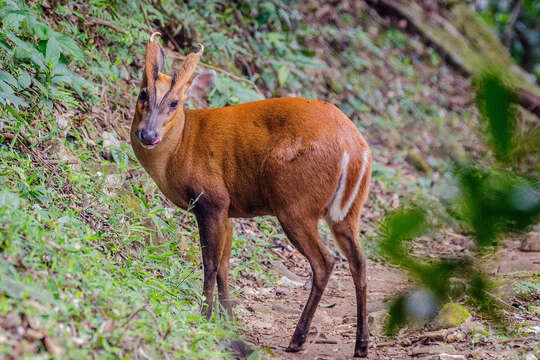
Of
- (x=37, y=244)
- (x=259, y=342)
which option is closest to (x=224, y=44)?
(x=259, y=342)

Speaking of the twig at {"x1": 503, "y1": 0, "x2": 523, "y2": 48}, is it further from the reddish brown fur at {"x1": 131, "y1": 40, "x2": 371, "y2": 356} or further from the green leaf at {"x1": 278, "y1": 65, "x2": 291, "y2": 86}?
the reddish brown fur at {"x1": 131, "y1": 40, "x2": 371, "y2": 356}

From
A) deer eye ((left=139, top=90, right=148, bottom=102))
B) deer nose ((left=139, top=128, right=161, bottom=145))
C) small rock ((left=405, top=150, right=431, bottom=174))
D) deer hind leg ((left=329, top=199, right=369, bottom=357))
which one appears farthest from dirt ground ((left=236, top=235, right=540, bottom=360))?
small rock ((left=405, top=150, right=431, bottom=174))

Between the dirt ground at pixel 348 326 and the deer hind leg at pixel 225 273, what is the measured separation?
222 mm

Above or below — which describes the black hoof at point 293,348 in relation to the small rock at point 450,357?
below

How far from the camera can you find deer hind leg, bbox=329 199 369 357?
4.08 meters

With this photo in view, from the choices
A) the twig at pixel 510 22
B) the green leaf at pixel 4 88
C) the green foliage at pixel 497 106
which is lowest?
the green leaf at pixel 4 88

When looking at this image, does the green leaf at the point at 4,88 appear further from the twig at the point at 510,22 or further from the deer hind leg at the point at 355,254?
the twig at the point at 510,22

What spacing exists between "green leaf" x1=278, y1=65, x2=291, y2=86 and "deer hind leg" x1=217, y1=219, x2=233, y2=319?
387 centimetres

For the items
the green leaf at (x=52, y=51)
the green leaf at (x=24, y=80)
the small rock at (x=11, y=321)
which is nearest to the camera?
the small rock at (x=11, y=321)

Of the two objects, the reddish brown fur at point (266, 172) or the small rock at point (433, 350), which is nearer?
the small rock at point (433, 350)

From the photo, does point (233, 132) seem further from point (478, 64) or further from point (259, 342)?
point (478, 64)

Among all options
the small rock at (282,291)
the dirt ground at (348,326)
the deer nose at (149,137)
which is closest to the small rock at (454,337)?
the dirt ground at (348,326)

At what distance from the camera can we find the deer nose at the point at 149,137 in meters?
4.22

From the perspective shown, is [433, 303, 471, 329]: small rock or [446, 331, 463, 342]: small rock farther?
[433, 303, 471, 329]: small rock
